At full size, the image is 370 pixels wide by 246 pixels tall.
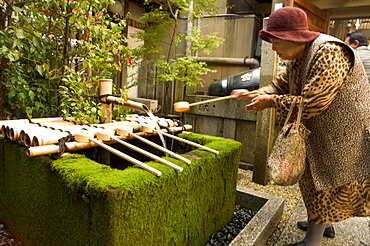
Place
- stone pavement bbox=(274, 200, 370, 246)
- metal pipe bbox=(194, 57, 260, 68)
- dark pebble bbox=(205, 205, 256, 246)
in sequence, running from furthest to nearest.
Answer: metal pipe bbox=(194, 57, 260, 68)
stone pavement bbox=(274, 200, 370, 246)
dark pebble bbox=(205, 205, 256, 246)

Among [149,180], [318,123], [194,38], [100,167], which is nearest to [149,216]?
[149,180]

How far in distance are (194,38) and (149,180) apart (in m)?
5.07

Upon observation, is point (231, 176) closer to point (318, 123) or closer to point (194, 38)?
point (318, 123)

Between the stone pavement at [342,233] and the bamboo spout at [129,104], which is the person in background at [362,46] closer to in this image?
the stone pavement at [342,233]

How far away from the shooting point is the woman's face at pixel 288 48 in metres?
2.46

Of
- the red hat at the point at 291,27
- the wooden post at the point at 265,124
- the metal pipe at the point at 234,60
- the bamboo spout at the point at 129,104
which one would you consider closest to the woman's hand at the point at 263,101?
the red hat at the point at 291,27

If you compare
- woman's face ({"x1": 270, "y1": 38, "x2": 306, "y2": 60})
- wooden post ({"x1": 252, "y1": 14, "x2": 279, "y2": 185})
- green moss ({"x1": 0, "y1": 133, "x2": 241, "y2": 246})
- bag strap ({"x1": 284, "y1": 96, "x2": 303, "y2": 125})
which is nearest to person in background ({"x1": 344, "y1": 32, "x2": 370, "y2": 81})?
wooden post ({"x1": 252, "y1": 14, "x2": 279, "y2": 185})

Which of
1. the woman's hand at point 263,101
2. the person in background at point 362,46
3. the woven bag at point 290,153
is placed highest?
the person in background at point 362,46

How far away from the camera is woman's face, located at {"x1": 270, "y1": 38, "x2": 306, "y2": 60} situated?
246 cm

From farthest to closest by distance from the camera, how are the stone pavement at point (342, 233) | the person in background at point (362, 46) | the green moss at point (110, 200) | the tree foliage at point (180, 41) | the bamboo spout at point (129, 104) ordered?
the tree foliage at point (180, 41), the person in background at point (362, 46), the stone pavement at point (342, 233), the bamboo spout at point (129, 104), the green moss at point (110, 200)

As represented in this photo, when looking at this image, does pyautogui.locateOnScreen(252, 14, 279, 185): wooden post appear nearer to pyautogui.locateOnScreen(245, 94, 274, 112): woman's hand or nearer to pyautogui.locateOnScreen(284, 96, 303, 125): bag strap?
→ pyautogui.locateOnScreen(245, 94, 274, 112): woman's hand

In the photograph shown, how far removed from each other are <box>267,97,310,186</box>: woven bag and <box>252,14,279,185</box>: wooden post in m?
2.28

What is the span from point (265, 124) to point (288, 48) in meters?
2.40

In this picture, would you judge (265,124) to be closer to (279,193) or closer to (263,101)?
(279,193)
